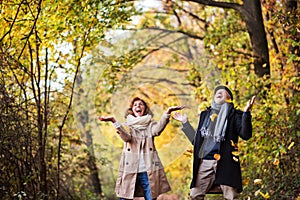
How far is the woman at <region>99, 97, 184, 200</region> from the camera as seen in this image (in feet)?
21.7

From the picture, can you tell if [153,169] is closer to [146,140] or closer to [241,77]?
[146,140]

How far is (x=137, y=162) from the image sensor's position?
6.68m

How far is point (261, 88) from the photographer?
31.2ft

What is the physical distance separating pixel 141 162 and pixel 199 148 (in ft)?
2.83

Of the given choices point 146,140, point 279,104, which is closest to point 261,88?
point 279,104

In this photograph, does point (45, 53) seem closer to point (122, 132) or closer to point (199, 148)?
point (122, 132)

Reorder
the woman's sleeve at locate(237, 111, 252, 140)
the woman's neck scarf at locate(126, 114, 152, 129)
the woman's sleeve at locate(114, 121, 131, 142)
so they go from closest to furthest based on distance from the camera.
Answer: the woman's sleeve at locate(237, 111, 252, 140)
the woman's sleeve at locate(114, 121, 131, 142)
the woman's neck scarf at locate(126, 114, 152, 129)

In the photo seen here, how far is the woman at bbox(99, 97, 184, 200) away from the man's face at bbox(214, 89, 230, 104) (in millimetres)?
649

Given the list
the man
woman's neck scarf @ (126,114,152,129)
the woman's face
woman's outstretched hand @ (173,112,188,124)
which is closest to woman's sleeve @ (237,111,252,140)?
the man

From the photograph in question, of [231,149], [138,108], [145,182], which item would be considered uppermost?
[138,108]

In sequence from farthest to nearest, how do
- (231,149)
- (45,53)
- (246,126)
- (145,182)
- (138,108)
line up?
(45,53) < (138,108) < (145,182) < (231,149) < (246,126)

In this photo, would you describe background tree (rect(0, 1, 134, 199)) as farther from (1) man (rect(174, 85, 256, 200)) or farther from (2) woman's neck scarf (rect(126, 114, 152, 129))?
(1) man (rect(174, 85, 256, 200))

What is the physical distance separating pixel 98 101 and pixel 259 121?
3.92 metres

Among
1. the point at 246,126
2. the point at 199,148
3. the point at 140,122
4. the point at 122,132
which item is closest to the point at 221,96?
the point at 246,126
